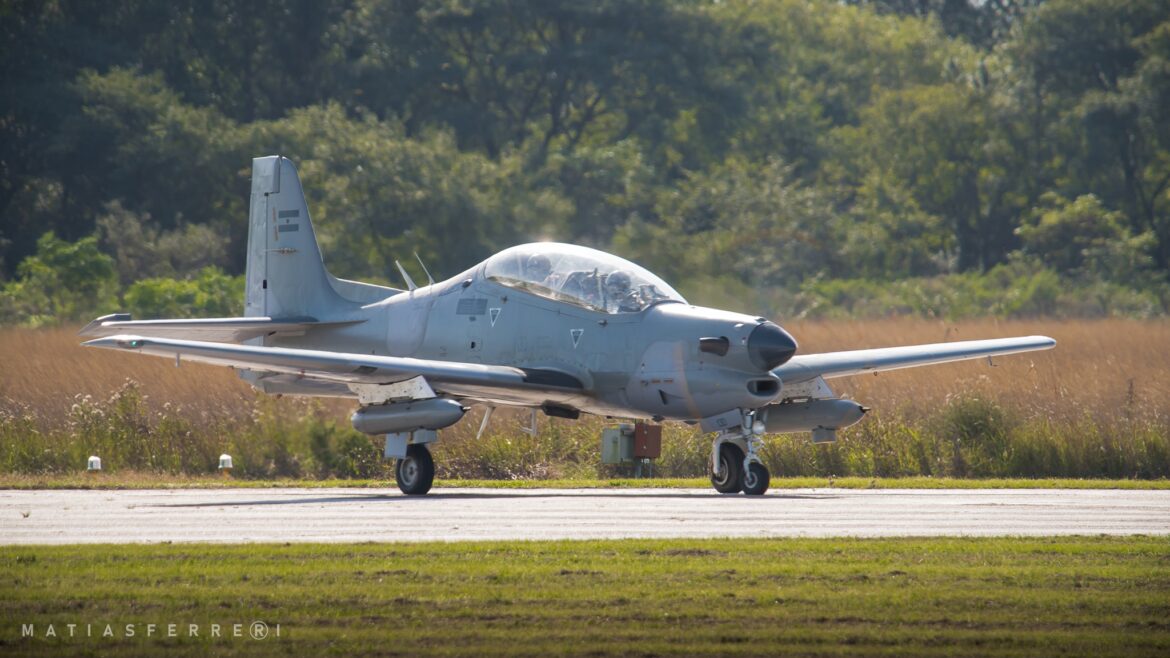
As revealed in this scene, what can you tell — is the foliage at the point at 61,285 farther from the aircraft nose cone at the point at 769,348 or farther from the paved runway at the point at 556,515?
the aircraft nose cone at the point at 769,348

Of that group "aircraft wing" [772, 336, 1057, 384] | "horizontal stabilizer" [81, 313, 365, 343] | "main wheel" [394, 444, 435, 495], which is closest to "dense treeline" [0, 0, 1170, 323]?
"horizontal stabilizer" [81, 313, 365, 343]

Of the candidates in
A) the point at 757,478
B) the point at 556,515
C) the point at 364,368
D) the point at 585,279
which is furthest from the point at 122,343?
the point at 757,478

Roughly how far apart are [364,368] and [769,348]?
435 centimetres

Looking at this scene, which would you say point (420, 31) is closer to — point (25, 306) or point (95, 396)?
point (25, 306)

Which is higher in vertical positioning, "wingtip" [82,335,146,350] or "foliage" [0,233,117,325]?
"foliage" [0,233,117,325]

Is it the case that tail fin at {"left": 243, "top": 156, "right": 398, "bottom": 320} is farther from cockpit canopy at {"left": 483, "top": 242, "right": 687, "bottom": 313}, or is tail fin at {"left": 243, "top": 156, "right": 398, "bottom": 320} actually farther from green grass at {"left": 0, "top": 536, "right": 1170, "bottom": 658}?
green grass at {"left": 0, "top": 536, "right": 1170, "bottom": 658}

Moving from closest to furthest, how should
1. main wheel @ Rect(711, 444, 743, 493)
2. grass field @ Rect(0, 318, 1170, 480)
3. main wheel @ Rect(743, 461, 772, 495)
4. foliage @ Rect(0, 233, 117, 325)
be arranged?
1. main wheel @ Rect(743, 461, 772, 495)
2. main wheel @ Rect(711, 444, 743, 493)
3. grass field @ Rect(0, 318, 1170, 480)
4. foliage @ Rect(0, 233, 117, 325)

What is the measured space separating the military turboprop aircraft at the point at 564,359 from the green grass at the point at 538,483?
1544 mm

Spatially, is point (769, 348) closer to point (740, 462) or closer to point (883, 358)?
point (740, 462)

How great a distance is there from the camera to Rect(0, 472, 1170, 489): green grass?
63.3 ft

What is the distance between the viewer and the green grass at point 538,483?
1928 centimetres

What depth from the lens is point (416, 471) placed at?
17.8 m

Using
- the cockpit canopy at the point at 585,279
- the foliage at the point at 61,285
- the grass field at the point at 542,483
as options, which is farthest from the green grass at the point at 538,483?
the foliage at the point at 61,285

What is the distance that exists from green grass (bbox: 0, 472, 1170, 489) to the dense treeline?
23462 mm
